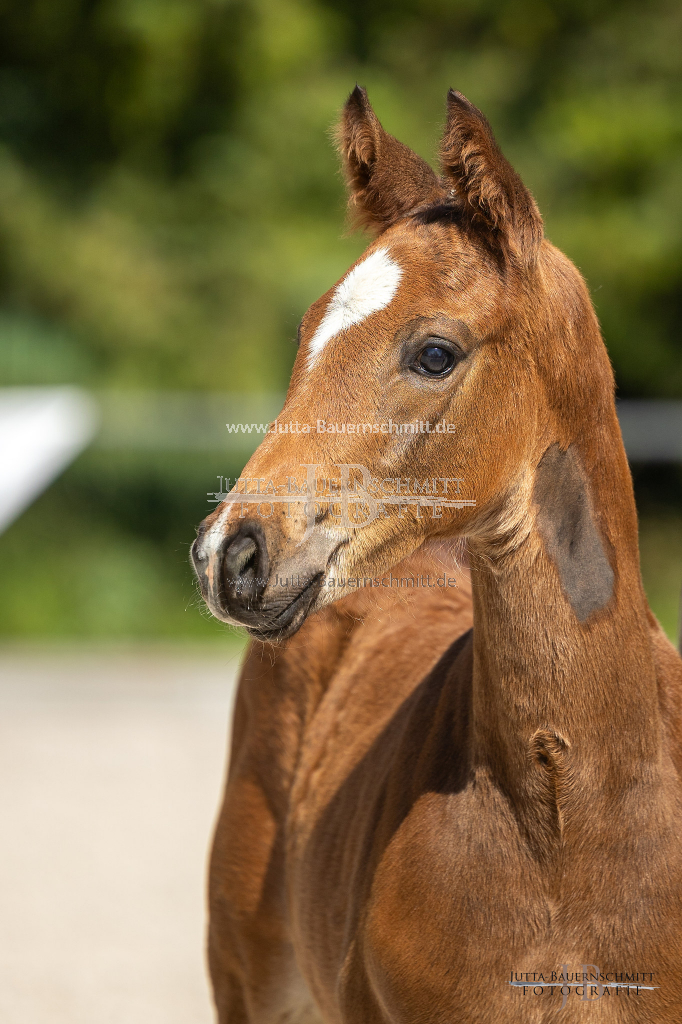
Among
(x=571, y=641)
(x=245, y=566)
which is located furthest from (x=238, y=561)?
(x=571, y=641)

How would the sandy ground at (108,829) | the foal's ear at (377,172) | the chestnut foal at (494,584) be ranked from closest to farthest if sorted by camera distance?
the chestnut foal at (494,584), the foal's ear at (377,172), the sandy ground at (108,829)

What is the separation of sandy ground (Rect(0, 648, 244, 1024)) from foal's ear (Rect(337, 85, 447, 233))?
142 centimetres

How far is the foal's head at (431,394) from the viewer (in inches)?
59.1

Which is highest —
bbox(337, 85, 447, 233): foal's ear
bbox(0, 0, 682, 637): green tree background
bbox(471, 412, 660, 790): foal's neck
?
bbox(0, 0, 682, 637): green tree background

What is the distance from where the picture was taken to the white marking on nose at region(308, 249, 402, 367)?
61.4 inches

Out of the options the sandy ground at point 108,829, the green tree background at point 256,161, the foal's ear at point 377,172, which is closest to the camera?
the foal's ear at point 377,172

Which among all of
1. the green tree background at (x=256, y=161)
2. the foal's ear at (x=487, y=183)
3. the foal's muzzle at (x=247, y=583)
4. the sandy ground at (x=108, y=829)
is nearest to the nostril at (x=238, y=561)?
the foal's muzzle at (x=247, y=583)

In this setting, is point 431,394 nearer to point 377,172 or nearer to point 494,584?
point 494,584

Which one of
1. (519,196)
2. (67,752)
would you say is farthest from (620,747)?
(67,752)

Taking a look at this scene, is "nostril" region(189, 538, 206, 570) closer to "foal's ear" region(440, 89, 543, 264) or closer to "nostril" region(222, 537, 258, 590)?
"nostril" region(222, 537, 258, 590)

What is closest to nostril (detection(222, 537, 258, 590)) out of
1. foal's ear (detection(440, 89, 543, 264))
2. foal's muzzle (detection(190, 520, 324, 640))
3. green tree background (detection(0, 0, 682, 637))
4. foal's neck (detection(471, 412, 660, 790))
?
foal's muzzle (detection(190, 520, 324, 640))

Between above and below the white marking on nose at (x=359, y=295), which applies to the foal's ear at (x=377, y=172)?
above

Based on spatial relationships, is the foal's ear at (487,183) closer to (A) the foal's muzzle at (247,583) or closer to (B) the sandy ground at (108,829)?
(A) the foal's muzzle at (247,583)

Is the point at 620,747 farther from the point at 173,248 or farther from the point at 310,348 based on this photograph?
the point at 173,248
